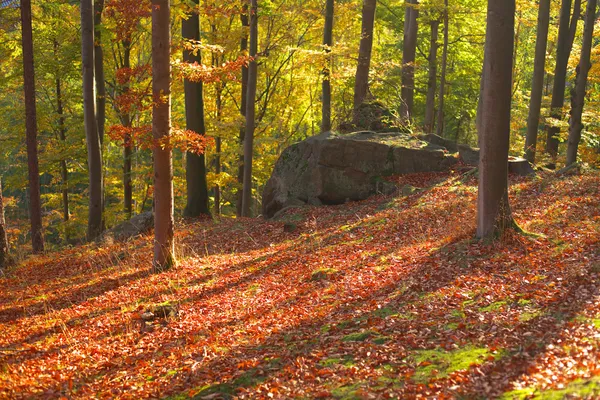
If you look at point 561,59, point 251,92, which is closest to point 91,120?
point 251,92

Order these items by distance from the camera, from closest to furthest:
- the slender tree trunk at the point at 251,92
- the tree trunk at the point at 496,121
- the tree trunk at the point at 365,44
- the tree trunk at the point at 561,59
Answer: the tree trunk at the point at 496,121, the slender tree trunk at the point at 251,92, the tree trunk at the point at 561,59, the tree trunk at the point at 365,44

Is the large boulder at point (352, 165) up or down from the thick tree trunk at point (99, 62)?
down

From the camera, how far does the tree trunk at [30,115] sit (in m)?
13.1

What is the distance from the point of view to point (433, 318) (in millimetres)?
6496

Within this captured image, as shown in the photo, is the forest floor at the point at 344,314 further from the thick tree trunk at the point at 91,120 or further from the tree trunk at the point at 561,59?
the tree trunk at the point at 561,59

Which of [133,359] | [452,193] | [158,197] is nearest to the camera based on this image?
[133,359]

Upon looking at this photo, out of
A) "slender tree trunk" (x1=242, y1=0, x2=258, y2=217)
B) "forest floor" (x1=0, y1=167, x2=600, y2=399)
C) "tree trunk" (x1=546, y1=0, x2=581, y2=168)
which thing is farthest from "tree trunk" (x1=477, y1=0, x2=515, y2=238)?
"tree trunk" (x1=546, y1=0, x2=581, y2=168)

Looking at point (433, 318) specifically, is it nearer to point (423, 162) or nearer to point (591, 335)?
point (591, 335)

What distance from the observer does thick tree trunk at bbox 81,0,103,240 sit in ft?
49.1

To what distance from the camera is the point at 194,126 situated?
15.9m

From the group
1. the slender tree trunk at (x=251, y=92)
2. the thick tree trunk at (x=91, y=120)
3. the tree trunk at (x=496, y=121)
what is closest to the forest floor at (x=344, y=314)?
the tree trunk at (x=496, y=121)

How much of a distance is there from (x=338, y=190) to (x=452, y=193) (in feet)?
11.5

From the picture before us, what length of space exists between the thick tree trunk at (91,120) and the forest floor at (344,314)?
3.45 metres

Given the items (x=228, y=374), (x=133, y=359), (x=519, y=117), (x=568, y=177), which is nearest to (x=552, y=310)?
(x=228, y=374)
